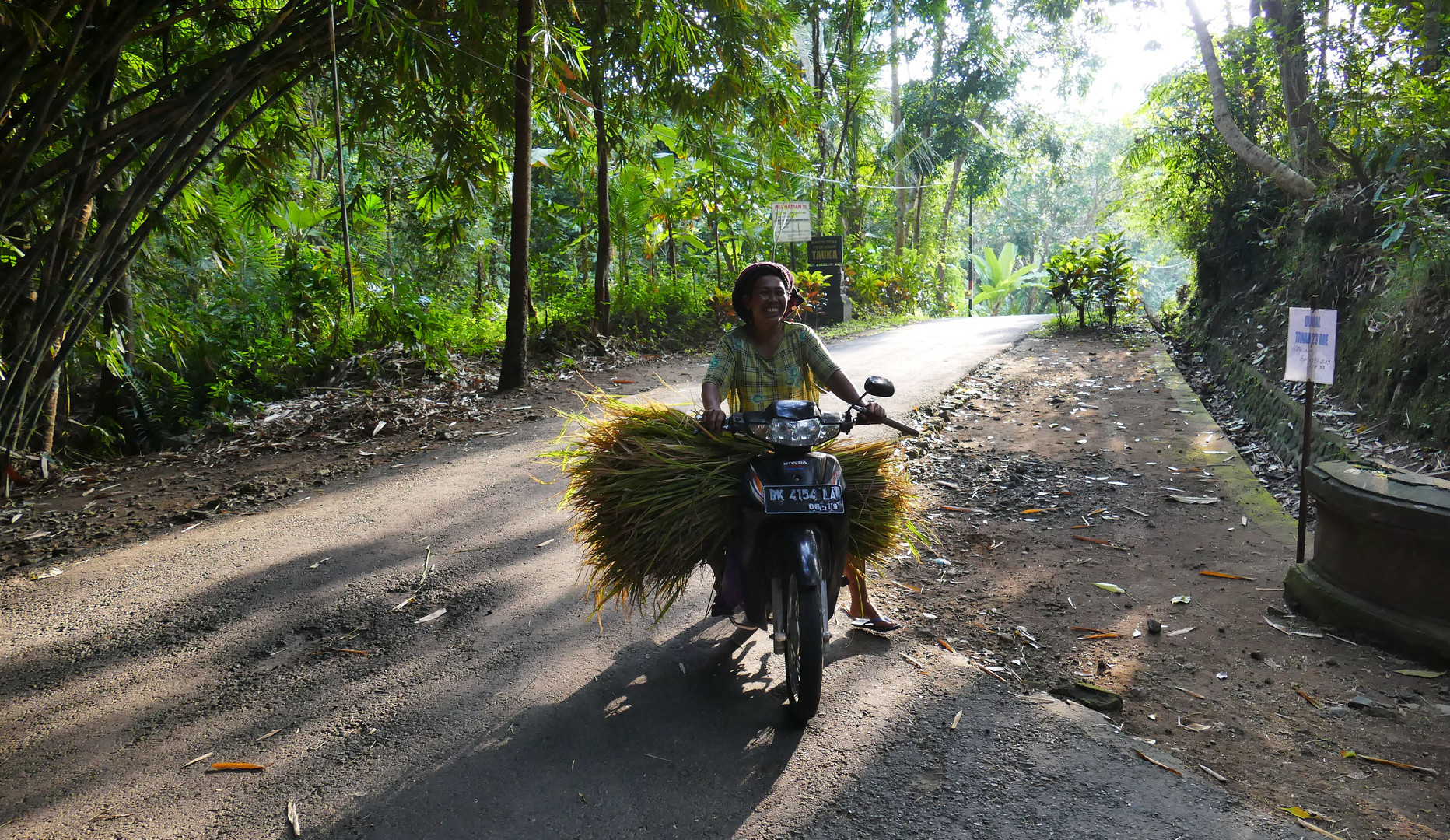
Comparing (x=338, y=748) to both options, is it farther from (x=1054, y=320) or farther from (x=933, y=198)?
(x=933, y=198)

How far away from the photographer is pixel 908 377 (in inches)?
439

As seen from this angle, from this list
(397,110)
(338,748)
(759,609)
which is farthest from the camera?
(397,110)

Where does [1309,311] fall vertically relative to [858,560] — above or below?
above

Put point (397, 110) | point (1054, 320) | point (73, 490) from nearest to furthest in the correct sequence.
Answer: point (73, 490) < point (397, 110) < point (1054, 320)

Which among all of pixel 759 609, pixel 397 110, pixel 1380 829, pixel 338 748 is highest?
pixel 397 110

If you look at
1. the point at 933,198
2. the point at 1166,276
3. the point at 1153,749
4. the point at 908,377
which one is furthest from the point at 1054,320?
the point at 1166,276

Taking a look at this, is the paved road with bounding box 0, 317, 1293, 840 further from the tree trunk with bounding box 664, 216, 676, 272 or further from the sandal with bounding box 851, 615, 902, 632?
the tree trunk with bounding box 664, 216, 676, 272

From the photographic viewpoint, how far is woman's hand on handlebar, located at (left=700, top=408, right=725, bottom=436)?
354cm

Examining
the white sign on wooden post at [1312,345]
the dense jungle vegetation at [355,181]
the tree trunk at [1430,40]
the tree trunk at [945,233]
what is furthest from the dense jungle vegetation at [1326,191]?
the tree trunk at [945,233]

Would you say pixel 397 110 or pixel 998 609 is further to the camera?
pixel 397 110

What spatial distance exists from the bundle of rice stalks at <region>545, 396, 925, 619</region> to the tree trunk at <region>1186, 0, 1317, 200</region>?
9591mm

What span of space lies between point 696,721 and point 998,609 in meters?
2.08

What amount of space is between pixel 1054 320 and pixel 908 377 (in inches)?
315

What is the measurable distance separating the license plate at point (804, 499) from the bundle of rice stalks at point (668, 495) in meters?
0.33
